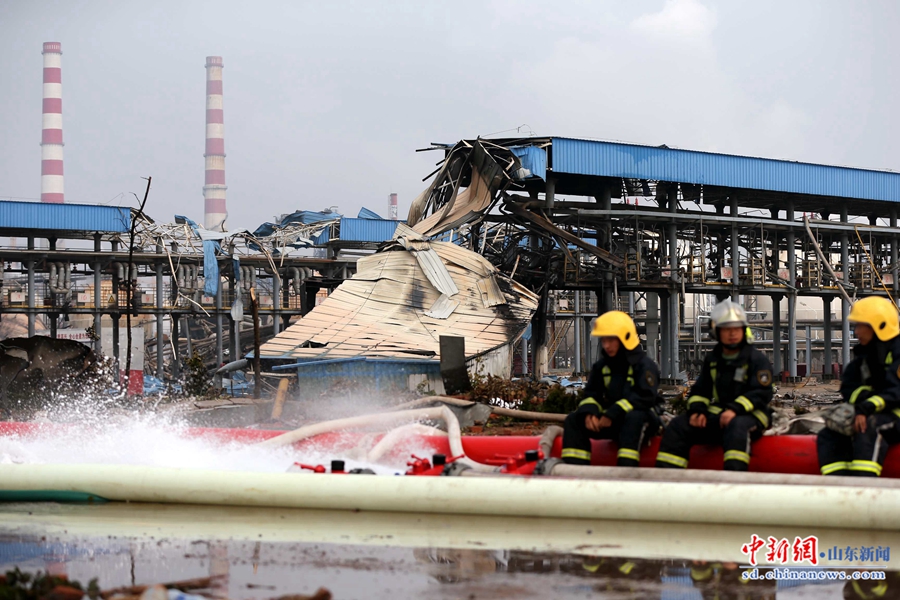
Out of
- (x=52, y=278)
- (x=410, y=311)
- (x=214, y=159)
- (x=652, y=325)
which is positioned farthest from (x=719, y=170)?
(x=214, y=159)

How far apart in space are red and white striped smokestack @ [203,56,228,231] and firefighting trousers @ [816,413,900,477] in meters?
78.5

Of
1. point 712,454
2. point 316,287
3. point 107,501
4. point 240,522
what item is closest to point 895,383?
point 712,454

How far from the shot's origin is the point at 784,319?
56188mm

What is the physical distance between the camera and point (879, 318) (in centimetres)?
701

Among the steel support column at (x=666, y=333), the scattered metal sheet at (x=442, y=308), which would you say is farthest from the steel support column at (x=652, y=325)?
the scattered metal sheet at (x=442, y=308)

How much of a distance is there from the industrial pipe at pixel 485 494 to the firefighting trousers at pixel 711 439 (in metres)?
0.59

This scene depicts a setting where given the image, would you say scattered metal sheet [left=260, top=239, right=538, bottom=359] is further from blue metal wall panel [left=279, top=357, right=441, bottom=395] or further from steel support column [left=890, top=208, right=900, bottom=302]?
steel support column [left=890, top=208, right=900, bottom=302]

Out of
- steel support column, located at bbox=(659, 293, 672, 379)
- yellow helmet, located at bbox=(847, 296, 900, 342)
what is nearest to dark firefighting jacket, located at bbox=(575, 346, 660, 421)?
yellow helmet, located at bbox=(847, 296, 900, 342)

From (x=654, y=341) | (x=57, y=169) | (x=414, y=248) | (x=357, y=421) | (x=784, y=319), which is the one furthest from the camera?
(x=57, y=169)

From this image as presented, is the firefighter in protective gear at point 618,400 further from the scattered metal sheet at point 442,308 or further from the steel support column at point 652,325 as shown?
the steel support column at point 652,325

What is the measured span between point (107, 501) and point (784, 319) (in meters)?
52.8

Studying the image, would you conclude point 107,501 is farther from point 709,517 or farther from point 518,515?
point 709,517

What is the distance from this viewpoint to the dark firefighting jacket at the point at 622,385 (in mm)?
7797

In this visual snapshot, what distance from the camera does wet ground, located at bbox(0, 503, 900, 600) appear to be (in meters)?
5.50
